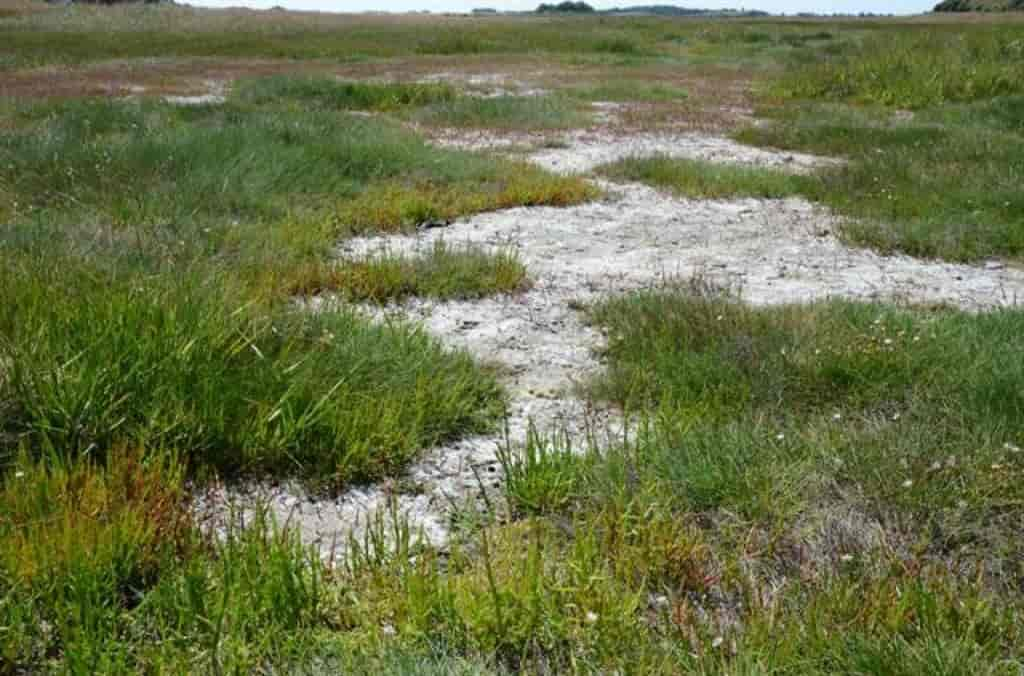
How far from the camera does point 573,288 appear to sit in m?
6.72

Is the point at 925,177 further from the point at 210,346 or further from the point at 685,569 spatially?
the point at 210,346

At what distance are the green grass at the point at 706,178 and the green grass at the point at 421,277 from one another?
469cm

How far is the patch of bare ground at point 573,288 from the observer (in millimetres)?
3296

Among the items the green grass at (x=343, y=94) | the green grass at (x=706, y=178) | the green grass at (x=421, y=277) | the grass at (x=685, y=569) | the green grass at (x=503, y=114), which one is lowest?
the grass at (x=685, y=569)

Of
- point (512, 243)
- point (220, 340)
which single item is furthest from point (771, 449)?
point (512, 243)

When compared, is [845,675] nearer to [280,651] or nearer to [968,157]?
[280,651]

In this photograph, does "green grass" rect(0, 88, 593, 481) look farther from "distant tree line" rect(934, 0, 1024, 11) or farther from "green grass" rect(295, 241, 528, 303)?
"distant tree line" rect(934, 0, 1024, 11)

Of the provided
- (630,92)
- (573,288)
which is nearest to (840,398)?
→ (573,288)

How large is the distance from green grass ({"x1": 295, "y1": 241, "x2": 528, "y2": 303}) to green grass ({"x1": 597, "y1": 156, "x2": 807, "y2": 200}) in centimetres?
469

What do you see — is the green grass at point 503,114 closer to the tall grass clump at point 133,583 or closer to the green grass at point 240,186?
the green grass at point 240,186

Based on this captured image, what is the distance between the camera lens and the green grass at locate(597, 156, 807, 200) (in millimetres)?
10633

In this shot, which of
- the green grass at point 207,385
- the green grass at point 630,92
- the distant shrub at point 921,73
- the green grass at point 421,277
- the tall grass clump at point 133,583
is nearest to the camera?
the tall grass clump at point 133,583

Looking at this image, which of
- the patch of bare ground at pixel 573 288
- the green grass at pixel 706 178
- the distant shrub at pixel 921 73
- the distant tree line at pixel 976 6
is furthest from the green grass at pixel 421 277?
the distant tree line at pixel 976 6

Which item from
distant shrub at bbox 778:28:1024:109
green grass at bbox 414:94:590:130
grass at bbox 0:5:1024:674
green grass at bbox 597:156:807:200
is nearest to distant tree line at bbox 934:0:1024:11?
distant shrub at bbox 778:28:1024:109
